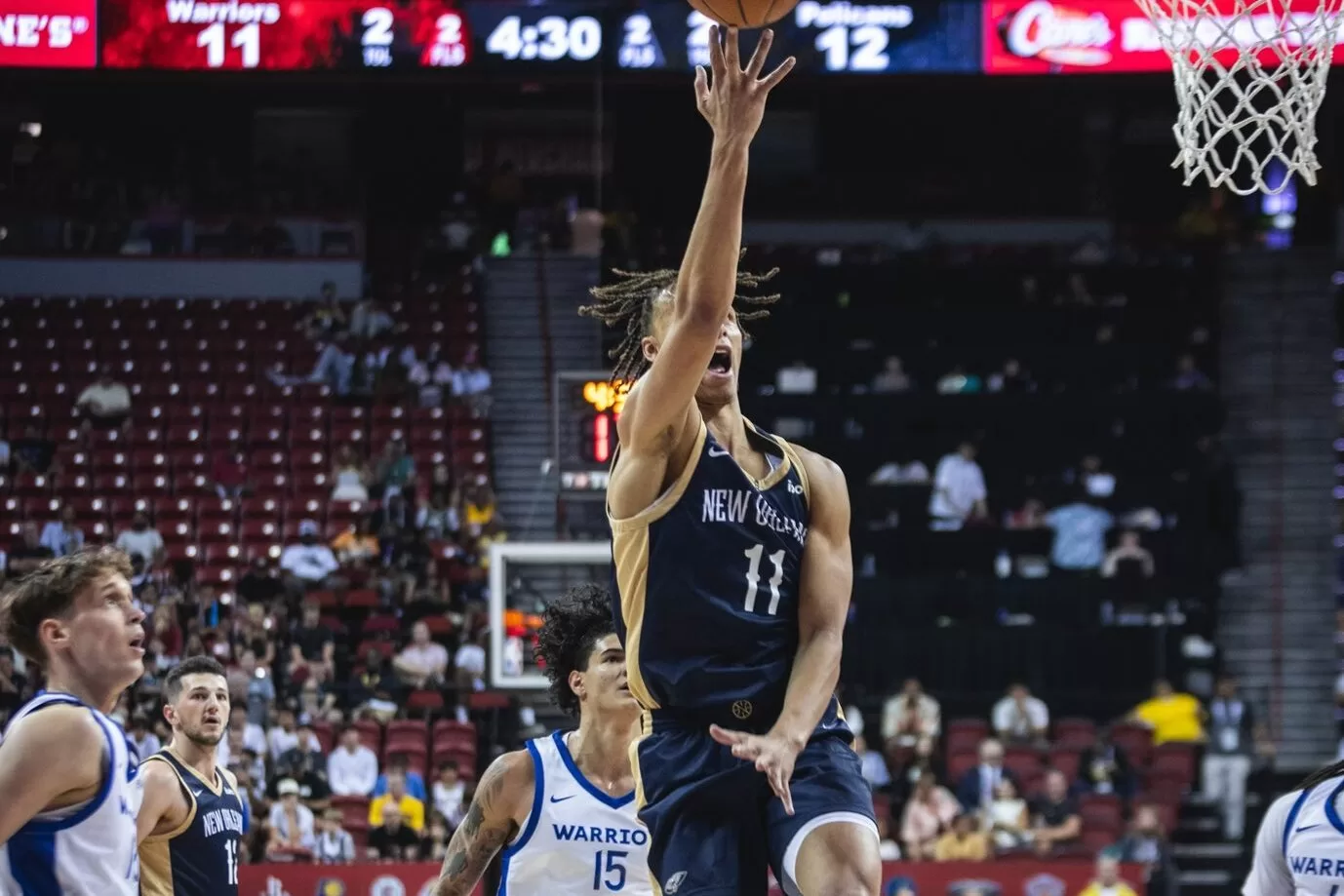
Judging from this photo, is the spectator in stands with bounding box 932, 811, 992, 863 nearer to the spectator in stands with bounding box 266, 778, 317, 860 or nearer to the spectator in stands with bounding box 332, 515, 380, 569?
the spectator in stands with bounding box 266, 778, 317, 860

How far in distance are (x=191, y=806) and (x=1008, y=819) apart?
7.82 m

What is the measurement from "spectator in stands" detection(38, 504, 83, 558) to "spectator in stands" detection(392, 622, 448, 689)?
344 centimetres

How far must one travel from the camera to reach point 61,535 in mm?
16938

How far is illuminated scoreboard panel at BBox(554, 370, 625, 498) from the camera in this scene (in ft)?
39.2

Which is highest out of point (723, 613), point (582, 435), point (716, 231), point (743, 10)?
point (743, 10)

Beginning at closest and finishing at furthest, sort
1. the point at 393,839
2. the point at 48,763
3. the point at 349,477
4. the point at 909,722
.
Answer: the point at 48,763, the point at 393,839, the point at 909,722, the point at 349,477

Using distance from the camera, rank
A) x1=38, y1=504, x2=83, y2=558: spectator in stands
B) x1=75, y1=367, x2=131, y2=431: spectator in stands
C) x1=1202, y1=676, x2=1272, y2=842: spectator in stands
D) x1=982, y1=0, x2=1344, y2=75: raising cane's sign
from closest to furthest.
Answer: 1. x1=1202, y1=676, x2=1272, y2=842: spectator in stands
2. x1=38, y1=504, x2=83, y2=558: spectator in stands
3. x1=982, y1=0, x2=1344, y2=75: raising cane's sign
4. x1=75, y1=367, x2=131, y2=431: spectator in stands

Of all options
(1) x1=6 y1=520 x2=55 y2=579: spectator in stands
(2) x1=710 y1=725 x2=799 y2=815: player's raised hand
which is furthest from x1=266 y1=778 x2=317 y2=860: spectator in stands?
(2) x1=710 y1=725 x2=799 y2=815: player's raised hand

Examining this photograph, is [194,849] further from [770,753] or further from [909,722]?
[909,722]

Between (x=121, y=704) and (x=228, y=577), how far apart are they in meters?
2.64

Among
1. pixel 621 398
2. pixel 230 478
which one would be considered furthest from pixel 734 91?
pixel 230 478

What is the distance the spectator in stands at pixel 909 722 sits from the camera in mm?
14188

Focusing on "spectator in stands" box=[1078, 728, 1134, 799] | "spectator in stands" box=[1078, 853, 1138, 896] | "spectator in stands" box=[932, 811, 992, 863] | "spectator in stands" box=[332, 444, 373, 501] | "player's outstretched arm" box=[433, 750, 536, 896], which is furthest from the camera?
"spectator in stands" box=[332, 444, 373, 501]

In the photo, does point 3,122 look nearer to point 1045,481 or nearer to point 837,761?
point 1045,481
